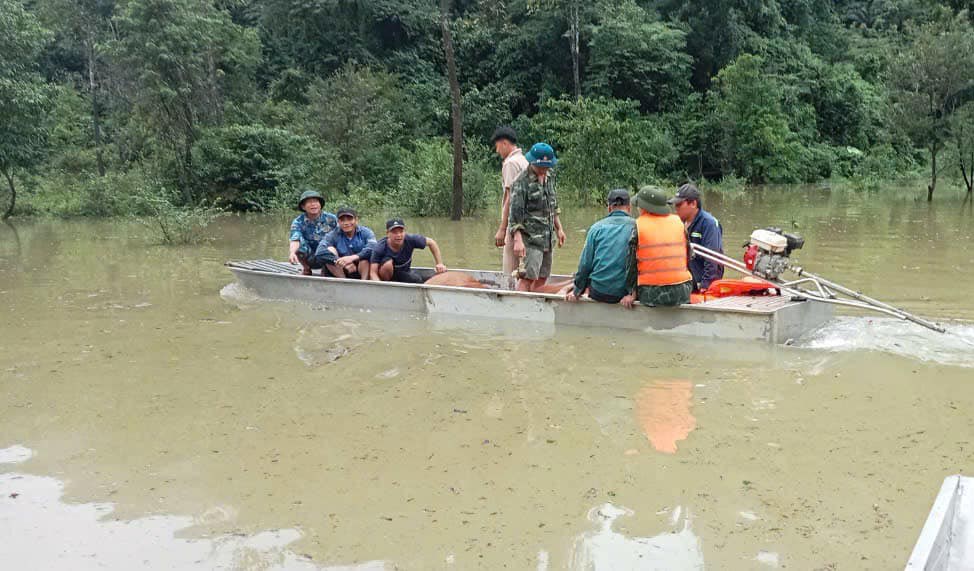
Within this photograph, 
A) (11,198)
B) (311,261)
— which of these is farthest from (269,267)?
(11,198)

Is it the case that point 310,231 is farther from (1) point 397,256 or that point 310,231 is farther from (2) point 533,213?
(2) point 533,213

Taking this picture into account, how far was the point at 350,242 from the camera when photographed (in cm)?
785

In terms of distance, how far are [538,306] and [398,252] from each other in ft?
5.75

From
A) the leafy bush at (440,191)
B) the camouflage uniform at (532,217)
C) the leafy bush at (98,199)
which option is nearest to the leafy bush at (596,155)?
the leafy bush at (440,191)

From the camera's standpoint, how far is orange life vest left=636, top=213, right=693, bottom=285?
225 inches

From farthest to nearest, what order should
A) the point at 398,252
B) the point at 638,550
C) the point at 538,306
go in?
the point at 398,252 → the point at 538,306 → the point at 638,550

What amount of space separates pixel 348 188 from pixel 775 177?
15382mm

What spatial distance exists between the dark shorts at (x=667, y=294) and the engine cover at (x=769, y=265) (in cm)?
54

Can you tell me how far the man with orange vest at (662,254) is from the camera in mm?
5723

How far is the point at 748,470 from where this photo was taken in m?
3.73

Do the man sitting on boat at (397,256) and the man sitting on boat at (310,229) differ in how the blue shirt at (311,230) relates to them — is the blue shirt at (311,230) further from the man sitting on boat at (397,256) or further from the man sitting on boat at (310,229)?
the man sitting on boat at (397,256)

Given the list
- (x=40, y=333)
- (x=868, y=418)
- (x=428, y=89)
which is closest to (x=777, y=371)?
(x=868, y=418)

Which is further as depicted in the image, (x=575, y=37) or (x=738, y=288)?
(x=575, y=37)

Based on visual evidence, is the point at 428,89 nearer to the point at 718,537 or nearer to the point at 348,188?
the point at 348,188
